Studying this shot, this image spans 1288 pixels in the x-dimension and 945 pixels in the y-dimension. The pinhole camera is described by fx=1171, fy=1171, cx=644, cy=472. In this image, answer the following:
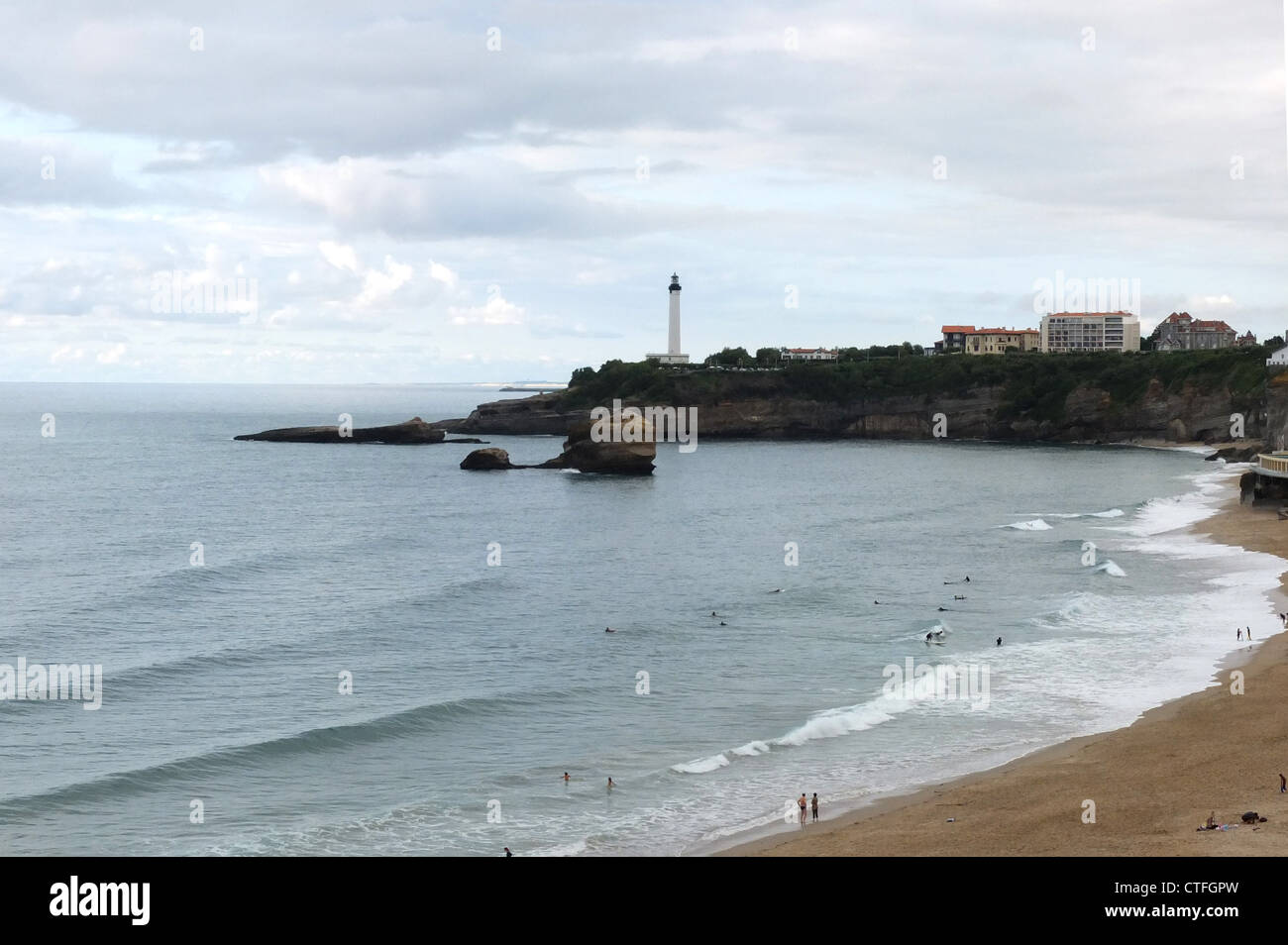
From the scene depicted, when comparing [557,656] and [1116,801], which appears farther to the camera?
[557,656]

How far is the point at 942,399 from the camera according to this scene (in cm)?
16475

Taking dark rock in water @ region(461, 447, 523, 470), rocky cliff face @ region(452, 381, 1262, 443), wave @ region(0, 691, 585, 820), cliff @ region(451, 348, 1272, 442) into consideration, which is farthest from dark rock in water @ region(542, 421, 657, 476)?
wave @ region(0, 691, 585, 820)

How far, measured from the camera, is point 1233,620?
46031 mm

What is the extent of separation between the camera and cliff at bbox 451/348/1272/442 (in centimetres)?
14938

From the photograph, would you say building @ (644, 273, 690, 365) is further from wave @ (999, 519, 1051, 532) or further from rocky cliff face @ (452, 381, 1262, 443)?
wave @ (999, 519, 1051, 532)

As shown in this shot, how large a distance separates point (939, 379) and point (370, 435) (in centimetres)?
7957

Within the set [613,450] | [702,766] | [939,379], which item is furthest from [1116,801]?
[939,379]

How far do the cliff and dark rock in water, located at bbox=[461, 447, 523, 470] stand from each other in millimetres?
44086

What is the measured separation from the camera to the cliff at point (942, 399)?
490 feet

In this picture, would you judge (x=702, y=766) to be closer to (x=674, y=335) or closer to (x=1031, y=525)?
(x=1031, y=525)

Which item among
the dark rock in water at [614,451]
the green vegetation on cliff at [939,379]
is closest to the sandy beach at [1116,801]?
the dark rock in water at [614,451]

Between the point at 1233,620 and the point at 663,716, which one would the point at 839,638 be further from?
the point at 1233,620
